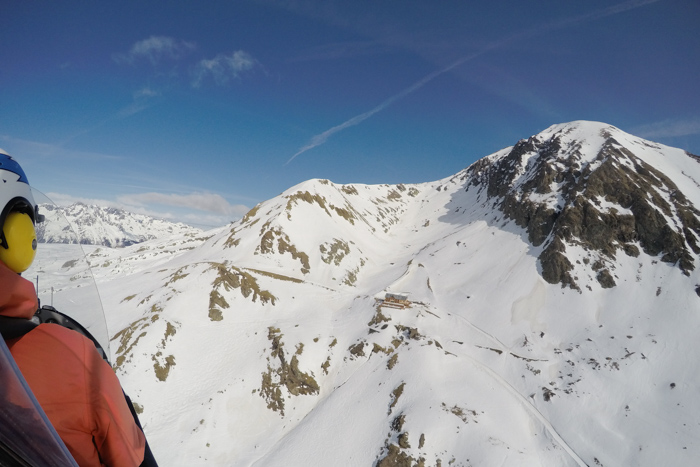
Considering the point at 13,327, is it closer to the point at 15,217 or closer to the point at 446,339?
the point at 15,217

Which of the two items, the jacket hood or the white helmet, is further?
the white helmet

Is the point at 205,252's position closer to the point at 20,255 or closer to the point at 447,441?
the point at 447,441

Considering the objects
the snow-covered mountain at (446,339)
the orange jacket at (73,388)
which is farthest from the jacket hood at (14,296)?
Answer: the snow-covered mountain at (446,339)

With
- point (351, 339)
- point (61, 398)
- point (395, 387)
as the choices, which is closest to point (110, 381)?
point (61, 398)

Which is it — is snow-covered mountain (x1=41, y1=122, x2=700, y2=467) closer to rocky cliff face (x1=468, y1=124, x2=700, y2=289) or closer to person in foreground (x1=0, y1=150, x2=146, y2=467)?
rocky cliff face (x1=468, y1=124, x2=700, y2=289)

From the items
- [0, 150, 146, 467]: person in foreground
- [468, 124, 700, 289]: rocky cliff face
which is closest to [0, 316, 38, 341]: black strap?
[0, 150, 146, 467]: person in foreground

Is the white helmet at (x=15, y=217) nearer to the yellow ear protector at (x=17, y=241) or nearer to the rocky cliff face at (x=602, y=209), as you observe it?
the yellow ear protector at (x=17, y=241)
